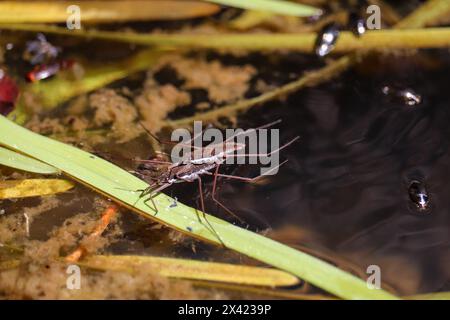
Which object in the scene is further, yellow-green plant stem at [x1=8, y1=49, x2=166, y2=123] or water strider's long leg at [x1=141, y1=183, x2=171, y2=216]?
yellow-green plant stem at [x1=8, y1=49, x2=166, y2=123]

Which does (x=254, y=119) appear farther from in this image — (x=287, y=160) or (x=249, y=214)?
(x=249, y=214)

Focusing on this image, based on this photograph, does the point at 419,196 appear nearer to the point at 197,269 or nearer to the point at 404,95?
the point at 404,95

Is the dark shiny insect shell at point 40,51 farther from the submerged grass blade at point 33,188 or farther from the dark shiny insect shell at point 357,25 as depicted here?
the dark shiny insect shell at point 357,25

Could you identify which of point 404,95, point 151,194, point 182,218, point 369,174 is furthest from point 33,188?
point 404,95

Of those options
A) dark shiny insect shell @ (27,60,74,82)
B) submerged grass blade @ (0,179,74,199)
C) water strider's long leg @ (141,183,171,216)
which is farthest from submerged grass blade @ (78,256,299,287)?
dark shiny insect shell @ (27,60,74,82)

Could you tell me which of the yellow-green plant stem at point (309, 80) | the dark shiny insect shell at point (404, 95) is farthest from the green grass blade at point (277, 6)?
the dark shiny insect shell at point (404, 95)

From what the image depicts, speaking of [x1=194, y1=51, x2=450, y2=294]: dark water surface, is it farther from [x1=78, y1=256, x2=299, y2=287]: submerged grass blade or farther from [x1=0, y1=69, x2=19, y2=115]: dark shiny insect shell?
[x1=0, y1=69, x2=19, y2=115]: dark shiny insect shell

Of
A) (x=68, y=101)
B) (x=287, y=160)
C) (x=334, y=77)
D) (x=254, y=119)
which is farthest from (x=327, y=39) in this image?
(x=68, y=101)
